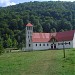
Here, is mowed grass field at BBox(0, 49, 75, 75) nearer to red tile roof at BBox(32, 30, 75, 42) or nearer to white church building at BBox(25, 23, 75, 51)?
red tile roof at BBox(32, 30, 75, 42)

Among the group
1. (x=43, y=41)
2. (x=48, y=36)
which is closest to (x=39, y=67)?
(x=43, y=41)

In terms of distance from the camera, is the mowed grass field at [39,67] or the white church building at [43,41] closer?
the mowed grass field at [39,67]

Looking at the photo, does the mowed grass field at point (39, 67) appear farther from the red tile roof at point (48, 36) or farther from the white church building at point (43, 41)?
the white church building at point (43, 41)

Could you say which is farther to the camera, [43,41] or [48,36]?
[48,36]

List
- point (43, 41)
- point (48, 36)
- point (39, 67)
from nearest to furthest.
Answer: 1. point (39, 67)
2. point (43, 41)
3. point (48, 36)

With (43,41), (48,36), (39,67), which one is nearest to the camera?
(39,67)

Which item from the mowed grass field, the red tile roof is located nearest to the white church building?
the red tile roof

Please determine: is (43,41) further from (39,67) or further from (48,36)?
(39,67)

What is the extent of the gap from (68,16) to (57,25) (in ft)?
43.8

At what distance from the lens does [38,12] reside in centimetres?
15012

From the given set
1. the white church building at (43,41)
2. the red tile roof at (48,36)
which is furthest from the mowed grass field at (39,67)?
the white church building at (43,41)

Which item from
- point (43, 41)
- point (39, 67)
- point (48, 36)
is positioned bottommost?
point (39, 67)

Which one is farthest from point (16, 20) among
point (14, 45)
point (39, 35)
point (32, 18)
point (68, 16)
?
point (39, 35)

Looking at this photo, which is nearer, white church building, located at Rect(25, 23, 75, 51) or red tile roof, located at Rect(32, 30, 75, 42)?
red tile roof, located at Rect(32, 30, 75, 42)
